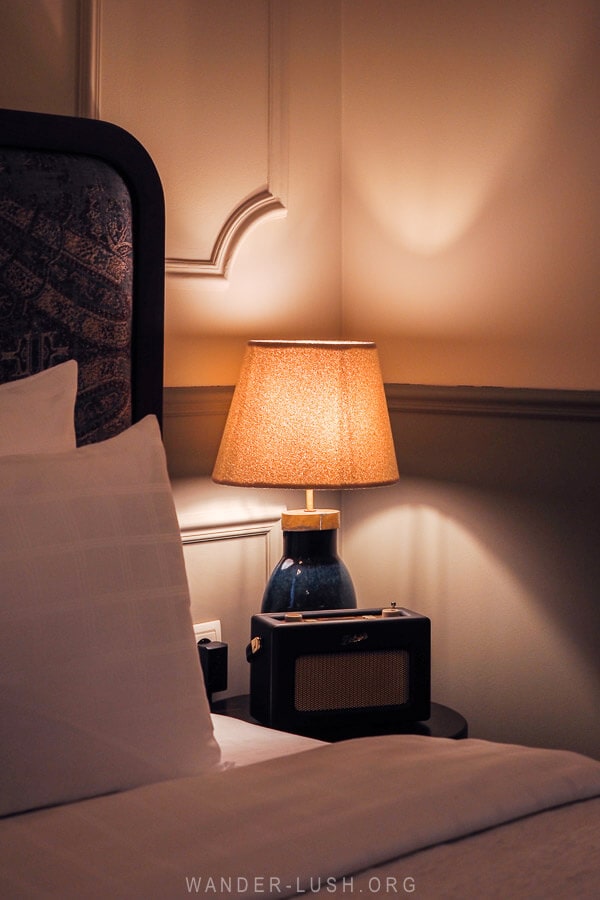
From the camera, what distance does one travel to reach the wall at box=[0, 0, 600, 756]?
2.28m

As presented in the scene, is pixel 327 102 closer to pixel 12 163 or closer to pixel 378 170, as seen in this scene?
pixel 378 170

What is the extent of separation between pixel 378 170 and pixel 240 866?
194cm

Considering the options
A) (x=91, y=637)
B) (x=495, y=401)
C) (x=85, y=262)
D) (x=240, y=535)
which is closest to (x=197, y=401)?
(x=240, y=535)

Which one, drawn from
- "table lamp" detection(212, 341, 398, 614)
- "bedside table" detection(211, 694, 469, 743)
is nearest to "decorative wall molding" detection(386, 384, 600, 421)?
"table lamp" detection(212, 341, 398, 614)

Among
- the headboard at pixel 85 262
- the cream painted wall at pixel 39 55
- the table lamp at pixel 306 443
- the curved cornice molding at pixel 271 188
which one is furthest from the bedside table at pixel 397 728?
the cream painted wall at pixel 39 55

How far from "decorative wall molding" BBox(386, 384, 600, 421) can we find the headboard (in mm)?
655

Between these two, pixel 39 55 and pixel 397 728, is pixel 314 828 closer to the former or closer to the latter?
pixel 397 728

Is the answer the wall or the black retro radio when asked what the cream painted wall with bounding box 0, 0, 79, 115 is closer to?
the wall

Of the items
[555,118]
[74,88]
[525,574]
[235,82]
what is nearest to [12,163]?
[74,88]

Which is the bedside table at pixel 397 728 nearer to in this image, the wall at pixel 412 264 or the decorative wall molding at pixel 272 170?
the wall at pixel 412 264

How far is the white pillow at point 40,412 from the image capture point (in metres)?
1.61

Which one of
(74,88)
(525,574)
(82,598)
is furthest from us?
(525,574)

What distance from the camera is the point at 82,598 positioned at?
136 cm

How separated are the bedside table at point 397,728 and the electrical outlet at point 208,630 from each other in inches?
10.1
